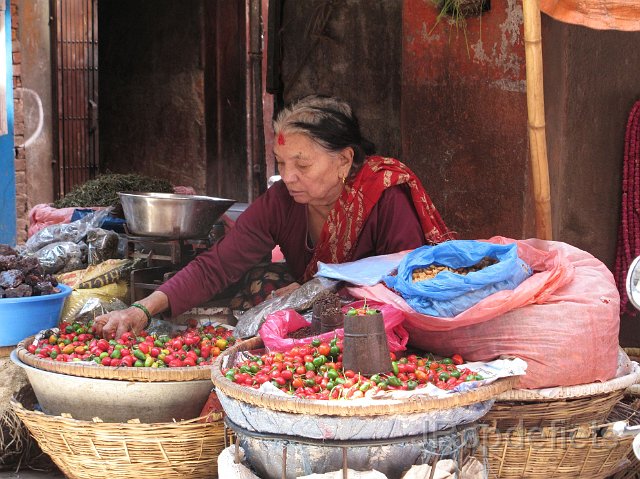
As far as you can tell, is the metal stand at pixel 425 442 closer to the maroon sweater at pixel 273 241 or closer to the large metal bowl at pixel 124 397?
the large metal bowl at pixel 124 397

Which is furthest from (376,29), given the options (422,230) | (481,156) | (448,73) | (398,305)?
(398,305)

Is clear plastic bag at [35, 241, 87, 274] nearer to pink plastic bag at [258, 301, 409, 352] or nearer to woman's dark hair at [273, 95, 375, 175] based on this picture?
woman's dark hair at [273, 95, 375, 175]

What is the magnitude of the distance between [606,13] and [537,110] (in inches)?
16.4

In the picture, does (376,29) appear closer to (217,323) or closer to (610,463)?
(217,323)

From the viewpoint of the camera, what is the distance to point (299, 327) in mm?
3281

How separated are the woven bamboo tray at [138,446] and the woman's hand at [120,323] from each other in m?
0.45

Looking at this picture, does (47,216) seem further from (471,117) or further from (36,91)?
(36,91)

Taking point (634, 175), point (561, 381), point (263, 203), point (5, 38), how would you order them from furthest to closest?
point (5, 38), point (634, 175), point (263, 203), point (561, 381)

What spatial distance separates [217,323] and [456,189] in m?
1.54

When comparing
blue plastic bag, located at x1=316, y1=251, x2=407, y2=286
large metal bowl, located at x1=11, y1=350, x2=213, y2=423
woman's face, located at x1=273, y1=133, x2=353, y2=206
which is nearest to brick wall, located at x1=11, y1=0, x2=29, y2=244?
woman's face, located at x1=273, y1=133, x2=353, y2=206

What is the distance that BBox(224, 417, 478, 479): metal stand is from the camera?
2.54m

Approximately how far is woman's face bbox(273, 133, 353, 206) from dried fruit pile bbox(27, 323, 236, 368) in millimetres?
695

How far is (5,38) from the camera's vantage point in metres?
6.43

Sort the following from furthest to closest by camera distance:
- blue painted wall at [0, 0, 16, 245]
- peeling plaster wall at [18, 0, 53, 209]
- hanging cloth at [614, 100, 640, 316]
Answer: peeling plaster wall at [18, 0, 53, 209]
blue painted wall at [0, 0, 16, 245]
hanging cloth at [614, 100, 640, 316]
